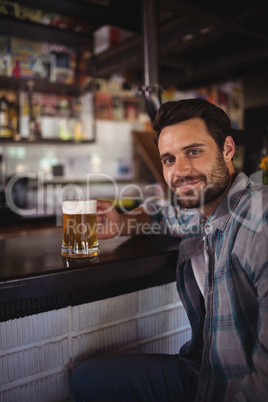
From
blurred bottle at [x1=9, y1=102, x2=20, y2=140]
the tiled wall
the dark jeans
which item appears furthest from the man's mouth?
blurred bottle at [x1=9, y1=102, x2=20, y2=140]

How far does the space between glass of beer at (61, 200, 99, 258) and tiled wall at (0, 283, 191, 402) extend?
193 mm

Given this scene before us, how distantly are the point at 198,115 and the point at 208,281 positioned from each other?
1.71 feet

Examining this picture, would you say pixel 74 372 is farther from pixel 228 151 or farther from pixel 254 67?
pixel 254 67

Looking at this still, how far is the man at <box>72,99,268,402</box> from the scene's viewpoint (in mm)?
872

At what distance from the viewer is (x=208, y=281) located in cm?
96

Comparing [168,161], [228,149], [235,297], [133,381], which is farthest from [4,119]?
[235,297]

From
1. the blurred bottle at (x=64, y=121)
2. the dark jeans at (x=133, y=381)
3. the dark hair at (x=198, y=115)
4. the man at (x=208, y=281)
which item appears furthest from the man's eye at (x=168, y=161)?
the blurred bottle at (x=64, y=121)

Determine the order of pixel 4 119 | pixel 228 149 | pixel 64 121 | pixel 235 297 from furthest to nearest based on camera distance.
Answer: pixel 64 121 < pixel 4 119 < pixel 228 149 < pixel 235 297

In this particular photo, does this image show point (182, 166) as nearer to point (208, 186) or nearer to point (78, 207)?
point (208, 186)

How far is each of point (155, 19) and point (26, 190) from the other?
2214 mm

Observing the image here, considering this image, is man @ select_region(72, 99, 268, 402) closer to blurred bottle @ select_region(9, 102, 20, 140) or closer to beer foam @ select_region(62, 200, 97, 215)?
beer foam @ select_region(62, 200, 97, 215)

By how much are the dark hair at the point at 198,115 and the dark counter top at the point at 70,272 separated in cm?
41

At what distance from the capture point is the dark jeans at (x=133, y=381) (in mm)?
1066

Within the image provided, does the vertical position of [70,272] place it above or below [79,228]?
below
